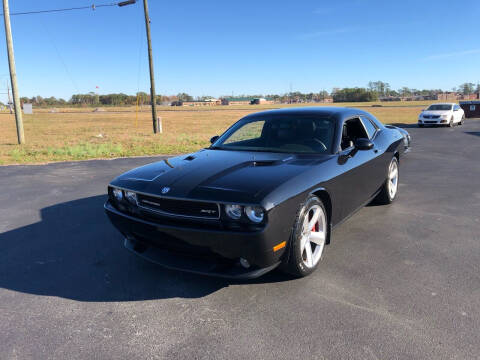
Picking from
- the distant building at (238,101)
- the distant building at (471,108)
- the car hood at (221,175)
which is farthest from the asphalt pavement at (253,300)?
the distant building at (238,101)

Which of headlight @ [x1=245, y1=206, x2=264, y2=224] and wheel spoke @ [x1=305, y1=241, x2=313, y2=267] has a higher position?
headlight @ [x1=245, y1=206, x2=264, y2=224]

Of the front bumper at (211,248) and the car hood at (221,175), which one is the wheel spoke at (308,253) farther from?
the car hood at (221,175)

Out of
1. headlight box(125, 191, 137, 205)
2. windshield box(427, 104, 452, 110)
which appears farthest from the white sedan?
headlight box(125, 191, 137, 205)

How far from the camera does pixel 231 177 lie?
3158 millimetres

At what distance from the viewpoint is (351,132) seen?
4.59 meters

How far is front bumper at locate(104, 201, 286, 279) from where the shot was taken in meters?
2.76

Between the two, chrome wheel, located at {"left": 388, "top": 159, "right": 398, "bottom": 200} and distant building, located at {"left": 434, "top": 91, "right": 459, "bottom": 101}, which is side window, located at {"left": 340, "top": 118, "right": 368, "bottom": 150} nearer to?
chrome wheel, located at {"left": 388, "top": 159, "right": 398, "bottom": 200}

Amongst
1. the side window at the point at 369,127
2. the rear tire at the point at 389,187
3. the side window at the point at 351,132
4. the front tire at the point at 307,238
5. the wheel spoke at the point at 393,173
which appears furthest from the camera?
the wheel spoke at the point at 393,173

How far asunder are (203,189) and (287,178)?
672 millimetres

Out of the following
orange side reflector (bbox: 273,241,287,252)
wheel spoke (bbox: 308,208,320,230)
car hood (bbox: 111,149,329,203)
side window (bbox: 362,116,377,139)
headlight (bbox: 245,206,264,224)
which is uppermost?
side window (bbox: 362,116,377,139)

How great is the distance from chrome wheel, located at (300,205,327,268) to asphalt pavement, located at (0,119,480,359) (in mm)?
168

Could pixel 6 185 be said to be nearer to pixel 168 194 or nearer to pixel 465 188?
pixel 168 194

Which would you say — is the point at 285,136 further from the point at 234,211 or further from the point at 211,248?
the point at 211,248

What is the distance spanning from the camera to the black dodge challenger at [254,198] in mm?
2812
